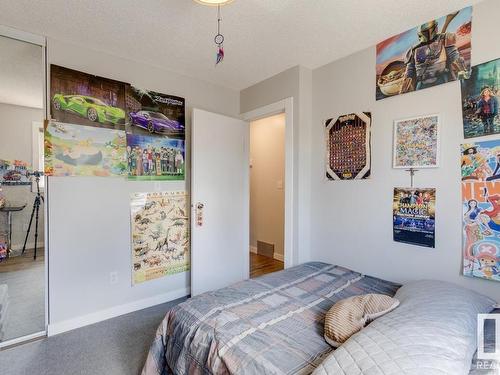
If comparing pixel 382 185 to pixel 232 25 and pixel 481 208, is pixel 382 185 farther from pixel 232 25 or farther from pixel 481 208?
pixel 232 25

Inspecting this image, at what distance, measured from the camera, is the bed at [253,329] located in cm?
105

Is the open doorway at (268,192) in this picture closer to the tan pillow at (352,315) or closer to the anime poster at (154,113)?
the anime poster at (154,113)

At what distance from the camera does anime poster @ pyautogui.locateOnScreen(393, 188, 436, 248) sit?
182 cm

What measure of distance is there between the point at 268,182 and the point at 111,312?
109 inches

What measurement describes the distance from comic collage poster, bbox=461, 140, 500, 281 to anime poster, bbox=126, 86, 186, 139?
2388 millimetres

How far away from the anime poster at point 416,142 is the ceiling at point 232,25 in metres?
0.69

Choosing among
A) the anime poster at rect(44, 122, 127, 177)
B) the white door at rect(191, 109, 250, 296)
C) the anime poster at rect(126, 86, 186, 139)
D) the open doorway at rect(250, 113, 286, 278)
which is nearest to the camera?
the anime poster at rect(44, 122, 127, 177)

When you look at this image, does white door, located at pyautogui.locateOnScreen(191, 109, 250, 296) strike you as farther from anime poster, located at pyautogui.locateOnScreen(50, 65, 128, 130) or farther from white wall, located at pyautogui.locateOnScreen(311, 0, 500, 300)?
white wall, located at pyautogui.locateOnScreen(311, 0, 500, 300)

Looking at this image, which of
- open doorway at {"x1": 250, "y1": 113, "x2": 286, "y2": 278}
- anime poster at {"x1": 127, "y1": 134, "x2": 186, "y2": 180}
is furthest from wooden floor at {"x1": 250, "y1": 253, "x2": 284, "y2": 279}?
anime poster at {"x1": 127, "y1": 134, "x2": 186, "y2": 180}

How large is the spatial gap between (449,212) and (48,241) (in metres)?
2.93

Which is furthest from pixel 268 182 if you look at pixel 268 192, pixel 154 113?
pixel 154 113

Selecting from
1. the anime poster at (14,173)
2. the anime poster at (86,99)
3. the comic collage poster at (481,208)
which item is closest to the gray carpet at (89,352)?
the anime poster at (14,173)

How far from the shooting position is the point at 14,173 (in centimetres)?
202

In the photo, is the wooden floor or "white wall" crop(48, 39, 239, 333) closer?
"white wall" crop(48, 39, 239, 333)
